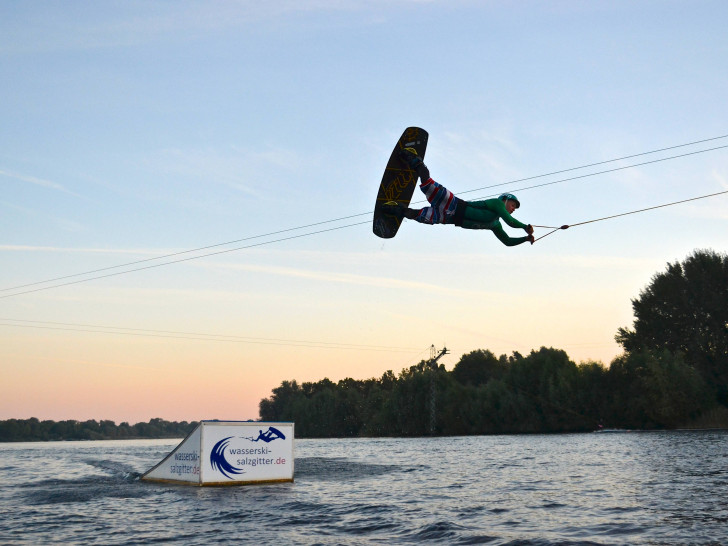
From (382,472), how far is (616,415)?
6017cm


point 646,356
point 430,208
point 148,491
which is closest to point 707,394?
point 646,356

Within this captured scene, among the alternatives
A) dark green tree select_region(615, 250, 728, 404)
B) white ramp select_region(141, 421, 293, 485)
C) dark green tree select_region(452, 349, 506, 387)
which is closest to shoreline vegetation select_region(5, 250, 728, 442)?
dark green tree select_region(615, 250, 728, 404)

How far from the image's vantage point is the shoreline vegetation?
76875 mm

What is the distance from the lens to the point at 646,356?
7994 cm

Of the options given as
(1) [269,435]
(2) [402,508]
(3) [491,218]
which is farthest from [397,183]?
(1) [269,435]

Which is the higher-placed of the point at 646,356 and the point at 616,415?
the point at 646,356

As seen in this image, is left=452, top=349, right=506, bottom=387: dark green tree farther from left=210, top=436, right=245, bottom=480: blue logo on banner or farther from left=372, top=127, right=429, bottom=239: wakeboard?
left=372, top=127, right=429, bottom=239: wakeboard

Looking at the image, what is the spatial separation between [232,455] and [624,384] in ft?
231

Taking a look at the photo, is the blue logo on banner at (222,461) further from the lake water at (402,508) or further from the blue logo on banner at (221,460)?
the lake water at (402,508)

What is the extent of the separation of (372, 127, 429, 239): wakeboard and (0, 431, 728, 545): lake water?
23.8 feet

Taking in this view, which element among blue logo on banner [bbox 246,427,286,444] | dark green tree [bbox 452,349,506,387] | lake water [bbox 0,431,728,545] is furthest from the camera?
dark green tree [bbox 452,349,506,387]

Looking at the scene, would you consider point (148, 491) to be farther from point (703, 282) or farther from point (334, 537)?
point (703, 282)

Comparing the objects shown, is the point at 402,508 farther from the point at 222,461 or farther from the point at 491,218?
the point at 491,218

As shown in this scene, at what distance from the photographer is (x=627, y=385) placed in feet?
277
